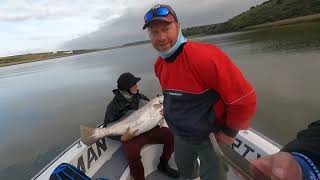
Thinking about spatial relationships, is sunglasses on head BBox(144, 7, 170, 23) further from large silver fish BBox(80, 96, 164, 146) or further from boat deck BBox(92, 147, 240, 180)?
boat deck BBox(92, 147, 240, 180)

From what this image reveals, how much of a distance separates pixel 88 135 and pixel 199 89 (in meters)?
2.20

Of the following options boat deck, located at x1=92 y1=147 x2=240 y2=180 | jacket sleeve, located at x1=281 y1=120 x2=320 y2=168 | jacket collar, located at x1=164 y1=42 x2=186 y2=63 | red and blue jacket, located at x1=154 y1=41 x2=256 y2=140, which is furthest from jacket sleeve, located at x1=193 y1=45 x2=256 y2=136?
boat deck, located at x1=92 y1=147 x2=240 y2=180

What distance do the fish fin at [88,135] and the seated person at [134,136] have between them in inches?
14.6

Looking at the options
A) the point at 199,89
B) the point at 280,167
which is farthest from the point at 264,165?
the point at 199,89

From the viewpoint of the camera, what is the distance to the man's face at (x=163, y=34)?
274 centimetres

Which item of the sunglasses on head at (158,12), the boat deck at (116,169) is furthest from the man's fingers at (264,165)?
the boat deck at (116,169)

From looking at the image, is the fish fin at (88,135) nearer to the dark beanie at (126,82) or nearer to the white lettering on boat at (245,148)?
→ the dark beanie at (126,82)

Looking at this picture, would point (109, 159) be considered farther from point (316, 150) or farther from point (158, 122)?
point (316, 150)

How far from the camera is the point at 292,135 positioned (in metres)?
8.16

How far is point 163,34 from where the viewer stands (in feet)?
9.01

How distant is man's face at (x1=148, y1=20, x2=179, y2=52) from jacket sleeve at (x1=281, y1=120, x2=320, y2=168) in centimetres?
163

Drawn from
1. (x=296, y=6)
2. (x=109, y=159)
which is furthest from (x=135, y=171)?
(x=296, y=6)

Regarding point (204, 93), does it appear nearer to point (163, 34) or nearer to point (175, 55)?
point (175, 55)

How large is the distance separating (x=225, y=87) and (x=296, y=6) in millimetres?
91257
